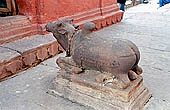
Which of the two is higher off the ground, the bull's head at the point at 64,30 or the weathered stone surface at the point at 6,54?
the bull's head at the point at 64,30

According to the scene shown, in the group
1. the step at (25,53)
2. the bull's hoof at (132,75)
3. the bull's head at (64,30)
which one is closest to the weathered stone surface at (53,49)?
the step at (25,53)

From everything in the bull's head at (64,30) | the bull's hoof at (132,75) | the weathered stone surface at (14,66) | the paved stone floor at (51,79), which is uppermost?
the bull's head at (64,30)

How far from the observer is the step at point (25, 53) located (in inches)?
115

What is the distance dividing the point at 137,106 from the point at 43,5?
8.00 feet

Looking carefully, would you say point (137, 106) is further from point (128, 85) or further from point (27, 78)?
point (27, 78)

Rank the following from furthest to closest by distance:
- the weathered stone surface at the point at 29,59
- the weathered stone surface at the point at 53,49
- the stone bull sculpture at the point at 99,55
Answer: the weathered stone surface at the point at 53,49 < the weathered stone surface at the point at 29,59 < the stone bull sculpture at the point at 99,55

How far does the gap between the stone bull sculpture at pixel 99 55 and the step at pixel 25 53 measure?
837 millimetres

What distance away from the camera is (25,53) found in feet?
10.3

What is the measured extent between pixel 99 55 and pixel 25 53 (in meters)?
1.43

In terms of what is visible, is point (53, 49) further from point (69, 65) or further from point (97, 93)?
point (97, 93)

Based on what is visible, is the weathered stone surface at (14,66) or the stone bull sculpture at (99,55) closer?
the stone bull sculpture at (99,55)

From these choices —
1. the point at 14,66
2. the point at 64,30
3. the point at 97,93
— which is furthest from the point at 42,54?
the point at 97,93

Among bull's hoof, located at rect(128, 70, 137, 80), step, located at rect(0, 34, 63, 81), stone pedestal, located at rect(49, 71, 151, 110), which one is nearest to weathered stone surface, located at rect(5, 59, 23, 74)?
step, located at rect(0, 34, 63, 81)

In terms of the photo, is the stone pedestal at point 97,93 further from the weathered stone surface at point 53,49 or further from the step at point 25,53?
the weathered stone surface at point 53,49
